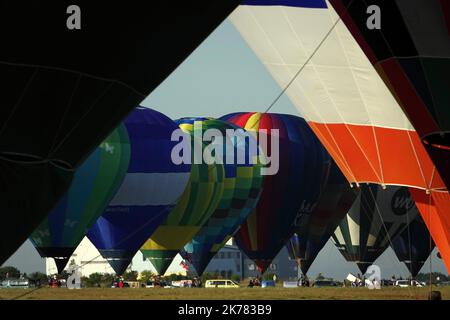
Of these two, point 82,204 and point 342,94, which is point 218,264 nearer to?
point 82,204

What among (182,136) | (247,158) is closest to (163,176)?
(182,136)

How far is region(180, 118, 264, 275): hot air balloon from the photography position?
1527 inches

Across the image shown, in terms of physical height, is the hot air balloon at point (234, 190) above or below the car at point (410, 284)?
above

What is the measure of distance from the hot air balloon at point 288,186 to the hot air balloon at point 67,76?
25646 millimetres

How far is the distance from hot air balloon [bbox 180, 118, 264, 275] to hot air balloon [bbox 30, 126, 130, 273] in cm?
815

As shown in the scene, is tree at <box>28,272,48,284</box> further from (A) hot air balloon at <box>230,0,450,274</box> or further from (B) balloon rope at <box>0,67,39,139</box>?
(B) balloon rope at <box>0,67,39,139</box>

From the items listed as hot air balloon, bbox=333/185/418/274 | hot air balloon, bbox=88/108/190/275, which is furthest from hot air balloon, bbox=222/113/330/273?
hot air balloon, bbox=88/108/190/275

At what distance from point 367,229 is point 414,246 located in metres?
2.91

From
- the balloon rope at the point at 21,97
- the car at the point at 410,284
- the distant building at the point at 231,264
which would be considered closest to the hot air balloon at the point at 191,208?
the car at the point at 410,284

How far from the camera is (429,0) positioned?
55.3 feet

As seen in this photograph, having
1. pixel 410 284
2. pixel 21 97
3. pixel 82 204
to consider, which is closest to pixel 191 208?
pixel 410 284

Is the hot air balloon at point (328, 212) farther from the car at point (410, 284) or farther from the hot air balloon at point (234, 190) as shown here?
the car at point (410, 284)

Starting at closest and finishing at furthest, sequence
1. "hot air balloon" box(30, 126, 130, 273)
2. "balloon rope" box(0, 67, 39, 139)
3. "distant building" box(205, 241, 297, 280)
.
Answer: "balloon rope" box(0, 67, 39, 139), "hot air balloon" box(30, 126, 130, 273), "distant building" box(205, 241, 297, 280)

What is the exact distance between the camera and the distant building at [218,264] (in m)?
76.4
